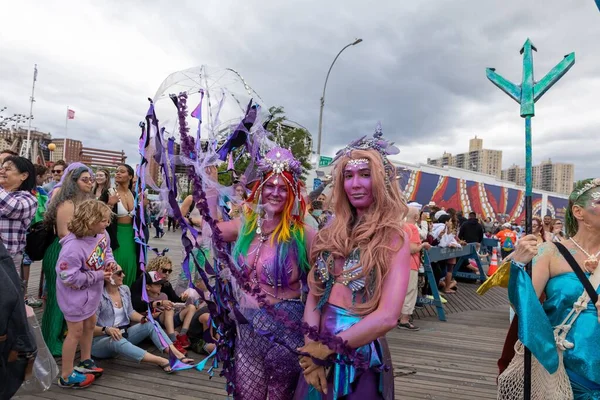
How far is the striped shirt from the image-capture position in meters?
3.15

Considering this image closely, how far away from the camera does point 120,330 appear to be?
12.1ft

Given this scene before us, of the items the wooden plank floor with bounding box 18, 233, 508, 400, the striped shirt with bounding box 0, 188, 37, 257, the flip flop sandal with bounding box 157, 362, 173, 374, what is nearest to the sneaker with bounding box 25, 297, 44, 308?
the wooden plank floor with bounding box 18, 233, 508, 400

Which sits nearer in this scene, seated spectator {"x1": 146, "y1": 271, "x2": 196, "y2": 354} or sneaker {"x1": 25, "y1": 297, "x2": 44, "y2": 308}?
seated spectator {"x1": 146, "y1": 271, "x2": 196, "y2": 354}

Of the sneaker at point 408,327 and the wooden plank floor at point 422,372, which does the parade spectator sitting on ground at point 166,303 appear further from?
the sneaker at point 408,327

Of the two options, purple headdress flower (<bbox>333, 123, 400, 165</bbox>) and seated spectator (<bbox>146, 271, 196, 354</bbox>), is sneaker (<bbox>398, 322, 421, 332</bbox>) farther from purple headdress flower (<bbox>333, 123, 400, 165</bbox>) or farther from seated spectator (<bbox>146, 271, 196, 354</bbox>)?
purple headdress flower (<bbox>333, 123, 400, 165</bbox>)

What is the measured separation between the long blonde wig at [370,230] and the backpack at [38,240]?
3178 millimetres

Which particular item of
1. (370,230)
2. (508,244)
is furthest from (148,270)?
(508,244)

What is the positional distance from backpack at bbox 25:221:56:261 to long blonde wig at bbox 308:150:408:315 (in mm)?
3178

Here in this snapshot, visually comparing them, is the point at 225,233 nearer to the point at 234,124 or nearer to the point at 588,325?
the point at 234,124

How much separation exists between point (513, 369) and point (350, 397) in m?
1.01

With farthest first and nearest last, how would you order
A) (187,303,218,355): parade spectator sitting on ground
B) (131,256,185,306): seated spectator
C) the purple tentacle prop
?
(131,256,185,306): seated spectator → (187,303,218,355): parade spectator sitting on ground → the purple tentacle prop

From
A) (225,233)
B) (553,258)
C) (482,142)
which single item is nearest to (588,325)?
(553,258)

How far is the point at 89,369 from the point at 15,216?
136 cm

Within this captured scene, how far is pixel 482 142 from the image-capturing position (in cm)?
7262
